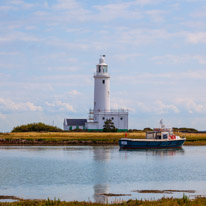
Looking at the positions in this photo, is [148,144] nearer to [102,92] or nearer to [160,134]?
[160,134]

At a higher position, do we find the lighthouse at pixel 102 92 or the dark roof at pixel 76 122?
the lighthouse at pixel 102 92

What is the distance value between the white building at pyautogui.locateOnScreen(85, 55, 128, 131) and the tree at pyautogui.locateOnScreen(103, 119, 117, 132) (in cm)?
174

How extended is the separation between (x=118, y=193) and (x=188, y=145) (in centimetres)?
5461

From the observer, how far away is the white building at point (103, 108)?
329 ft

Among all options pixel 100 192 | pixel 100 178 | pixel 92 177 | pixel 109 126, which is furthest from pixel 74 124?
pixel 100 192

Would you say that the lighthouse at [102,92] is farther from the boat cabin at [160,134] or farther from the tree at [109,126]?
the boat cabin at [160,134]

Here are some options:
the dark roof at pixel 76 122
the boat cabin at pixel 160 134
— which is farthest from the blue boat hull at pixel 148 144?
the dark roof at pixel 76 122

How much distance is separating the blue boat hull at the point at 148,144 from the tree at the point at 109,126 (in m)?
26.5

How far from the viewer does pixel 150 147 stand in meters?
71.9

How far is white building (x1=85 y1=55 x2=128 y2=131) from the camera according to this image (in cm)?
10031

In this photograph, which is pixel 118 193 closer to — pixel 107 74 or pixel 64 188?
pixel 64 188

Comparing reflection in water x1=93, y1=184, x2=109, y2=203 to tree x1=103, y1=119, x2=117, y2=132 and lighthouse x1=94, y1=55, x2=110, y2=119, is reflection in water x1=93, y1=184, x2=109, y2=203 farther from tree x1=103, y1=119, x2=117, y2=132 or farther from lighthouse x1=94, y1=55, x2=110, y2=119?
lighthouse x1=94, y1=55, x2=110, y2=119

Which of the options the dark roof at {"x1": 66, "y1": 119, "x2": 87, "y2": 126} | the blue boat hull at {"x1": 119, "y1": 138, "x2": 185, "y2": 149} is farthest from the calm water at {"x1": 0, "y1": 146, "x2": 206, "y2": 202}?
the dark roof at {"x1": 66, "y1": 119, "x2": 87, "y2": 126}

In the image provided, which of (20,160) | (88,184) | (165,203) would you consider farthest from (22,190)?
(20,160)
